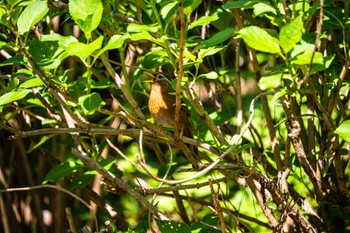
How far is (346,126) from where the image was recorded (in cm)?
169

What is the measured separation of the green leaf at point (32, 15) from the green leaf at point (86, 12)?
11 cm

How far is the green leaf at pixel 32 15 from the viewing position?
1662mm

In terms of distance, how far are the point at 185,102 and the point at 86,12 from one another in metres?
0.78

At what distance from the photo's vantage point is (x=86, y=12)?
5.21ft

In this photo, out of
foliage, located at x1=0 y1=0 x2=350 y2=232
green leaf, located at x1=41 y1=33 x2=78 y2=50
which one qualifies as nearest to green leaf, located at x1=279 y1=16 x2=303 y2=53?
foliage, located at x1=0 y1=0 x2=350 y2=232

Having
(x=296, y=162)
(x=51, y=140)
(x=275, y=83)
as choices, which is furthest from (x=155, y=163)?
(x=275, y=83)

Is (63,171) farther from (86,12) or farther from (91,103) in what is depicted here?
(86,12)

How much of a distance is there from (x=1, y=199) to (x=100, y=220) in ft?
1.64

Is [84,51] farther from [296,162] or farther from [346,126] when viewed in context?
[296,162]

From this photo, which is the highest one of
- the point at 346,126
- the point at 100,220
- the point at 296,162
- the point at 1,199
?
the point at 346,126

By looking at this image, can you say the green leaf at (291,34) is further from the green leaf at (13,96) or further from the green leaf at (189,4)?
the green leaf at (13,96)

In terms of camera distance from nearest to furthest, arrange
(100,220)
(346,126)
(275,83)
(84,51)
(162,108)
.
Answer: (275,83) → (84,51) → (346,126) → (162,108) → (100,220)

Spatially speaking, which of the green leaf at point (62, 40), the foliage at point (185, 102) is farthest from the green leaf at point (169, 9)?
the green leaf at point (62, 40)

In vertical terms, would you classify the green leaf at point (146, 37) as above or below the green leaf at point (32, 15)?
below
